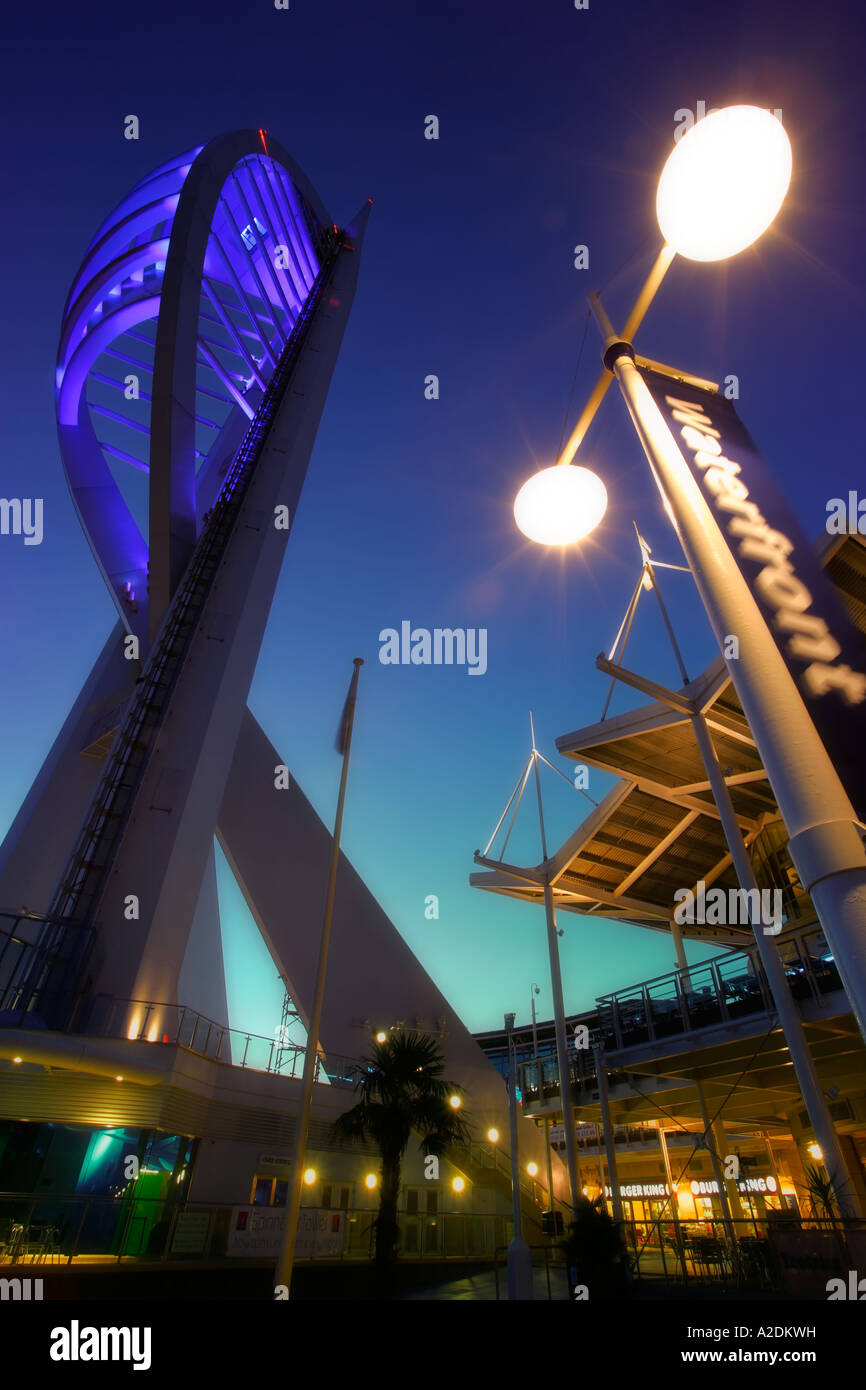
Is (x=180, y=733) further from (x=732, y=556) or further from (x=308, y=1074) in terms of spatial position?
(x=732, y=556)

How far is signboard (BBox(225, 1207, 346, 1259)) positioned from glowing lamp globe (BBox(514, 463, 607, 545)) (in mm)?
11945

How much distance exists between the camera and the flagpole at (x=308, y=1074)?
364 inches

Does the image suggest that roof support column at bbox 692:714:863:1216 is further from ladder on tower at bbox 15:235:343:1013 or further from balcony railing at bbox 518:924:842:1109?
ladder on tower at bbox 15:235:343:1013

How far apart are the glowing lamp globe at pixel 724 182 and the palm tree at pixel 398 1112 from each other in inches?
527

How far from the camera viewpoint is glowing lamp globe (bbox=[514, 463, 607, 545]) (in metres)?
6.99

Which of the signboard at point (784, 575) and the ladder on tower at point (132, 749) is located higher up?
the ladder on tower at point (132, 749)

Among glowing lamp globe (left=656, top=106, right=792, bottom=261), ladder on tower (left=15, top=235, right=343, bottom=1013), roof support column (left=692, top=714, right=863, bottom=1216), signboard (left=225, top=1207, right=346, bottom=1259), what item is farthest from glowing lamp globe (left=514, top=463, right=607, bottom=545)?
signboard (left=225, top=1207, right=346, bottom=1259)

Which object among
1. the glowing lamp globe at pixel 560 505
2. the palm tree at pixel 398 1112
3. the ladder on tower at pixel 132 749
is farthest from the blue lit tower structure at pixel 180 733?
the glowing lamp globe at pixel 560 505

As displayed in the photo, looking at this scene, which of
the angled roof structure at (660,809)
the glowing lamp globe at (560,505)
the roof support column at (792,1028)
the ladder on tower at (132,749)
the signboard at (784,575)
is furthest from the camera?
the angled roof structure at (660,809)

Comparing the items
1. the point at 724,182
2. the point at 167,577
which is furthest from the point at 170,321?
the point at 724,182

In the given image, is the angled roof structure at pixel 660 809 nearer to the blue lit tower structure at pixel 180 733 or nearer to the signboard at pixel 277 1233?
the blue lit tower structure at pixel 180 733

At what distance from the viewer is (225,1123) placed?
45.9 feet
